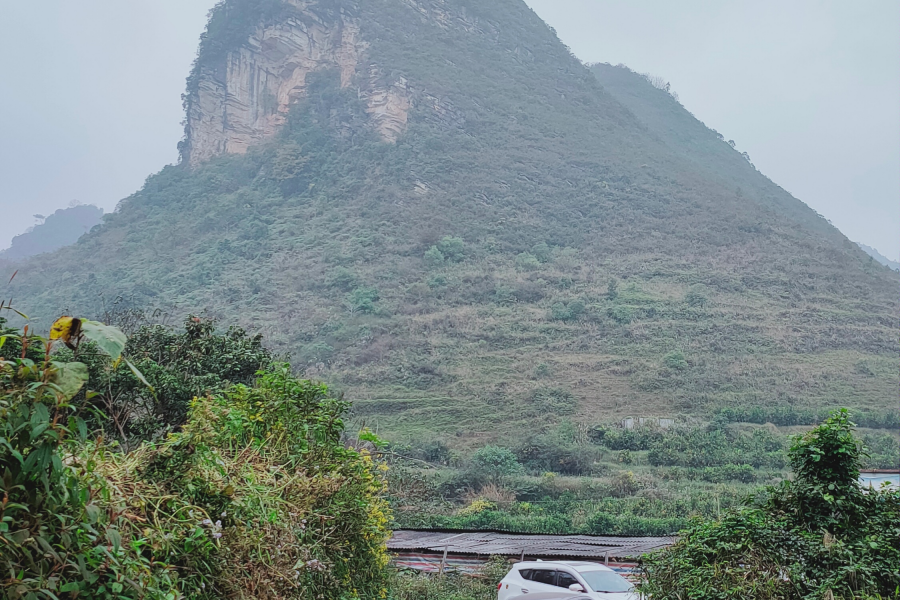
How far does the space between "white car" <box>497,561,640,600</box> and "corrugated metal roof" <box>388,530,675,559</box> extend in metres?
2.65

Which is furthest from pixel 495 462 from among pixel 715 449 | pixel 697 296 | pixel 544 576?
pixel 697 296

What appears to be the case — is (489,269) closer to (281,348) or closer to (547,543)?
(281,348)

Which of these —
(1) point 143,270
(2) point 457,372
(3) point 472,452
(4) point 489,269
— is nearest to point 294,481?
(3) point 472,452

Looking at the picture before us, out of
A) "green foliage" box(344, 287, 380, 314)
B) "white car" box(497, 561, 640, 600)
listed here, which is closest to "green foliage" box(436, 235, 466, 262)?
"green foliage" box(344, 287, 380, 314)

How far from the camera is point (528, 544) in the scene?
13.9m

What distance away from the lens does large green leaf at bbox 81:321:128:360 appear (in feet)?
6.32

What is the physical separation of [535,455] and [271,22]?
66740 millimetres

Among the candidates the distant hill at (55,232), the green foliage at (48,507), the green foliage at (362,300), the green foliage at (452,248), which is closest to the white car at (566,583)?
the green foliage at (48,507)

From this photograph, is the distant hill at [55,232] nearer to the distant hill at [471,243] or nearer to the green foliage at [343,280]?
the distant hill at [471,243]

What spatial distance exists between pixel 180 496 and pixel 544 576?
743cm

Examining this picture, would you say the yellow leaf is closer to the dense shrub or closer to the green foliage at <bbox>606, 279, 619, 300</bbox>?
the dense shrub

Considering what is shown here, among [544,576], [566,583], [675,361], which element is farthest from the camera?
[675,361]

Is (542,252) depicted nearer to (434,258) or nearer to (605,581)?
(434,258)

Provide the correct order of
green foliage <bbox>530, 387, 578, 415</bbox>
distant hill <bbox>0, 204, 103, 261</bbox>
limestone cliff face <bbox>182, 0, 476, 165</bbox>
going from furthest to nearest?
1. distant hill <bbox>0, 204, 103, 261</bbox>
2. limestone cliff face <bbox>182, 0, 476, 165</bbox>
3. green foliage <bbox>530, 387, 578, 415</bbox>
